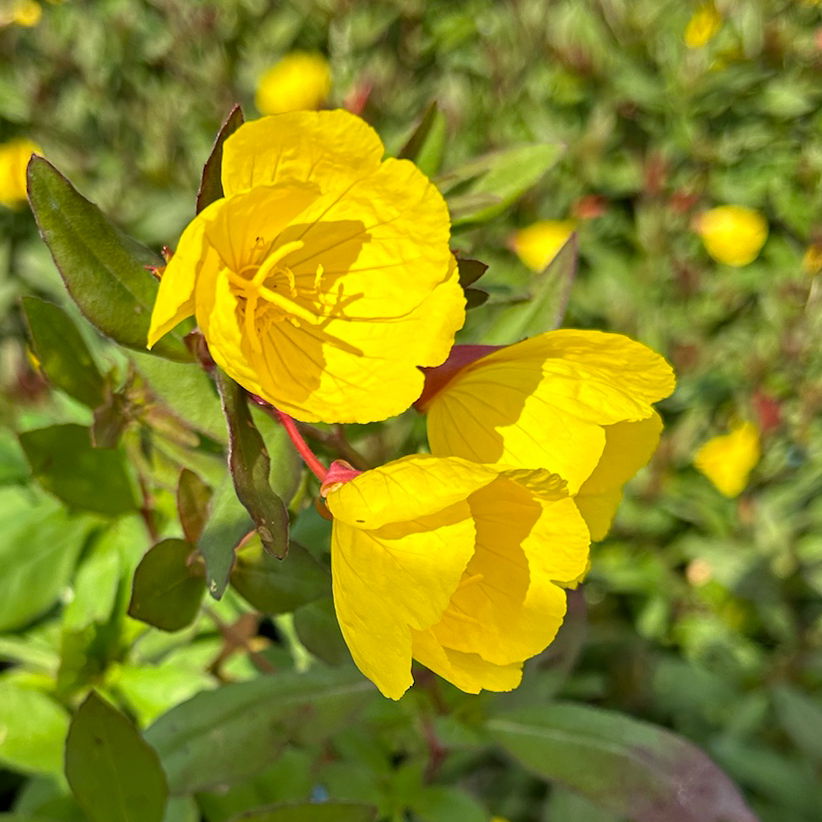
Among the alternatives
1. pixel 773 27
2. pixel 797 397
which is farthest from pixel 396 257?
pixel 773 27

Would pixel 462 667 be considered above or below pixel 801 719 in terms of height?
above

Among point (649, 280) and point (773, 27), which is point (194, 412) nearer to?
point (649, 280)

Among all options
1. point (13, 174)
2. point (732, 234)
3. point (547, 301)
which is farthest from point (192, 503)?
point (732, 234)

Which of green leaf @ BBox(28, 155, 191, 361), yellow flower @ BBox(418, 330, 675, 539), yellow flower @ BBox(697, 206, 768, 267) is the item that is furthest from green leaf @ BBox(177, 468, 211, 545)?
yellow flower @ BBox(697, 206, 768, 267)

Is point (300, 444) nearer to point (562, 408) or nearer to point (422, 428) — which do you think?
point (562, 408)

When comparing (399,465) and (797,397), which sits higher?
(399,465)

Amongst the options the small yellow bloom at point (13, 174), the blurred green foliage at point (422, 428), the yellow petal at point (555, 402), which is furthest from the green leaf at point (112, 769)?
the small yellow bloom at point (13, 174)
